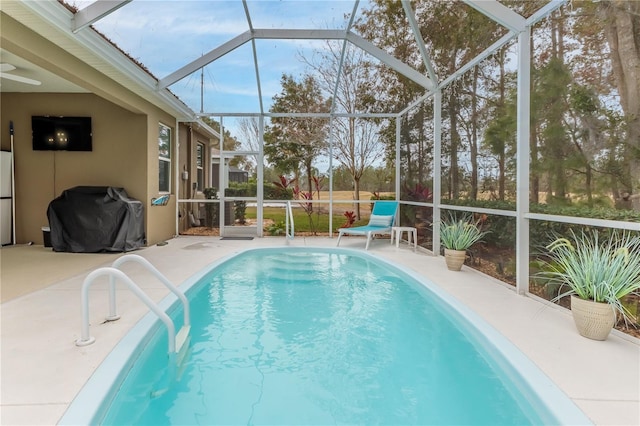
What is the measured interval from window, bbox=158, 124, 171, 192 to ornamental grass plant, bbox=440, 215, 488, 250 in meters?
6.38

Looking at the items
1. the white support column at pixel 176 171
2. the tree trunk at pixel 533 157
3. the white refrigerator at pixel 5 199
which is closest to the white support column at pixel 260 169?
the white support column at pixel 176 171

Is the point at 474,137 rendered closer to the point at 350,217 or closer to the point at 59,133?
the point at 350,217

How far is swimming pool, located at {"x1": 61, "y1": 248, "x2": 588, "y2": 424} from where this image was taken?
2033 millimetres

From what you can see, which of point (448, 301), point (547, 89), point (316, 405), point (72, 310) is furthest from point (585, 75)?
point (72, 310)

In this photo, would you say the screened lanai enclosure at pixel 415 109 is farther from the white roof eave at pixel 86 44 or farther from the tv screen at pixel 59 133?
the tv screen at pixel 59 133

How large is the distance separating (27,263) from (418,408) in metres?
5.86

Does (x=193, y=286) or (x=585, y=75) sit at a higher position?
(x=585, y=75)

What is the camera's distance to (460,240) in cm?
512

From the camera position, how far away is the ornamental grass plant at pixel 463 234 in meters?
5.00

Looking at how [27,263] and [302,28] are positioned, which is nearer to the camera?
[27,263]

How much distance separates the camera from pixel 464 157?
550 centimetres

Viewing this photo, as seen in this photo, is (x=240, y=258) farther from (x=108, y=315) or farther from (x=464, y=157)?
(x=464, y=157)

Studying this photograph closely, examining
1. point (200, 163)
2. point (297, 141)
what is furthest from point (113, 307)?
point (200, 163)

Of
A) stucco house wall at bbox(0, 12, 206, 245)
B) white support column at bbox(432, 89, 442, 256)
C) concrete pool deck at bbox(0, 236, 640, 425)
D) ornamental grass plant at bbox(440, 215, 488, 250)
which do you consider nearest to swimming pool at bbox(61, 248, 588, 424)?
concrete pool deck at bbox(0, 236, 640, 425)
